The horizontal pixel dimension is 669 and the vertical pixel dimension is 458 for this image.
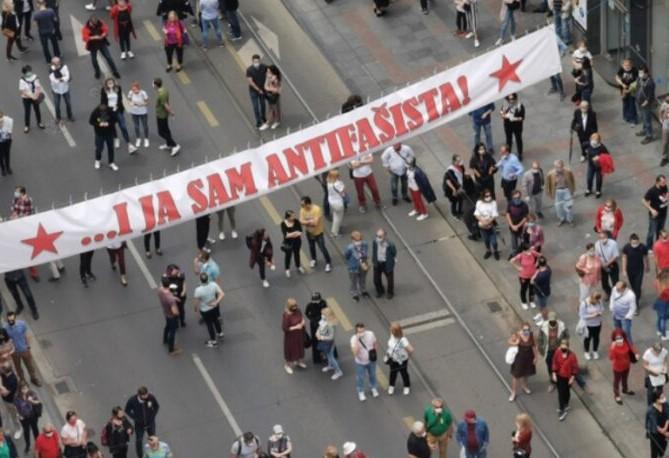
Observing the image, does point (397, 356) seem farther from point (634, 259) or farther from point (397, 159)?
point (397, 159)

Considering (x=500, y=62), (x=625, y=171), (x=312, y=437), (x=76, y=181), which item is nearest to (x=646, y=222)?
(x=625, y=171)

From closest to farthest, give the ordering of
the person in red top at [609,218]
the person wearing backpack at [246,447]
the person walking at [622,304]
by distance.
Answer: the person wearing backpack at [246,447] → the person walking at [622,304] → the person in red top at [609,218]

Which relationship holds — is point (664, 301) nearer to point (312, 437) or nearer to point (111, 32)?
point (312, 437)

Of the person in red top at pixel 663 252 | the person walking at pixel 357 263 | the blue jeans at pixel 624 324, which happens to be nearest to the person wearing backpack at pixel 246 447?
the person walking at pixel 357 263

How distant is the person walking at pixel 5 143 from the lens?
49.5m

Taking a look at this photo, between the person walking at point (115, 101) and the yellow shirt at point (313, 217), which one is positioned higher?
the person walking at point (115, 101)

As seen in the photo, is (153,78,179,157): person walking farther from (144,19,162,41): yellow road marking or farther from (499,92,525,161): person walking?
(499,92,525,161): person walking

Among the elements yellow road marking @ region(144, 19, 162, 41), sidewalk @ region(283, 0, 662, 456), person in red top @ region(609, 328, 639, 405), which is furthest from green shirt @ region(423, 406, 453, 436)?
yellow road marking @ region(144, 19, 162, 41)

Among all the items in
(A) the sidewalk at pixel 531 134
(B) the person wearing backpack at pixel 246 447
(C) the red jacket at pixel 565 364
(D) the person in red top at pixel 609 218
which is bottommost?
(A) the sidewalk at pixel 531 134

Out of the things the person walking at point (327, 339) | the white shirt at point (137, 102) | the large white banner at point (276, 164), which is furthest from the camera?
the white shirt at point (137, 102)

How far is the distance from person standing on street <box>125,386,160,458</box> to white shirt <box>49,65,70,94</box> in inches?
424

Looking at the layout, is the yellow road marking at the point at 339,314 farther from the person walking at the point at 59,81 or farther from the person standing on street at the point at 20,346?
the person walking at the point at 59,81

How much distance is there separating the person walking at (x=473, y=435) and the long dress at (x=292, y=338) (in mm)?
4093

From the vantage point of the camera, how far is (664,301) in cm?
4447
